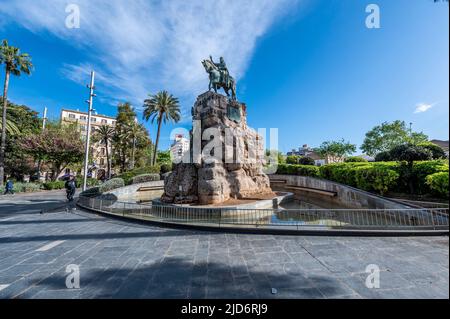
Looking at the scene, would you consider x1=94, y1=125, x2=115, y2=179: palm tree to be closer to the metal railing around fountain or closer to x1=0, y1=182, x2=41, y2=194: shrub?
x1=0, y1=182, x2=41, y2=194: shrub

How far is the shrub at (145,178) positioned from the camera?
24.8 m

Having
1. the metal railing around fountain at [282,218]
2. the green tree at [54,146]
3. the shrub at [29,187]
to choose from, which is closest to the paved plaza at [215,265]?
the metal railing around fountain at [282,218]

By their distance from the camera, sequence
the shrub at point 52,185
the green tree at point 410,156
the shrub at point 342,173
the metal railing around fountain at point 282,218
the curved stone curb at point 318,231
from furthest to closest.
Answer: the shrub at point 52,185, the shrub at point 342,173, the green tree at point 410,156, the metal railing around fountain at point 282,218, the curved stone curb at point 318,231

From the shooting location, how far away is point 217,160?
13523 mm

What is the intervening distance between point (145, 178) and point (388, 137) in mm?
46584

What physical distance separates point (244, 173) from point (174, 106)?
994 inches

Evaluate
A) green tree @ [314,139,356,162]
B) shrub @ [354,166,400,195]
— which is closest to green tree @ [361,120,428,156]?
green tree @ [314,139,356,162]

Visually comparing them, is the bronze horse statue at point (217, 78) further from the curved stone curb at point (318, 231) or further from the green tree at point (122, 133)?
the green tree at point (122, 133)

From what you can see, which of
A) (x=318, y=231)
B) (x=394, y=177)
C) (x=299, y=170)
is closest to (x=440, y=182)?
(x=394, y=177)

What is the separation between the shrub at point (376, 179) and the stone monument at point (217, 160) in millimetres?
7291

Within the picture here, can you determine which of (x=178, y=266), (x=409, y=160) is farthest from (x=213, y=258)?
(x=409, y=160)

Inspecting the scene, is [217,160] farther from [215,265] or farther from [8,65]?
[8,65]

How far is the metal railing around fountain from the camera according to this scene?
266 inches
